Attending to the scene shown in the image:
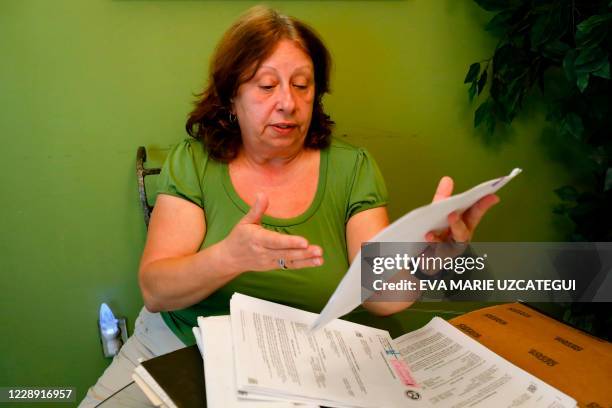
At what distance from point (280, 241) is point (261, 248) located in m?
0.05

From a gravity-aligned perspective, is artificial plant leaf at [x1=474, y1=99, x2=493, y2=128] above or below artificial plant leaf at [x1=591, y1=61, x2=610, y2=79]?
below

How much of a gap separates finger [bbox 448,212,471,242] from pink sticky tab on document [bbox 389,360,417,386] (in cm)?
22

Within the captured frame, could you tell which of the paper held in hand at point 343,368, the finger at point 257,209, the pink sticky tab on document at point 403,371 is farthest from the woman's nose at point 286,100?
the pink sticky tab on document at point 403,371

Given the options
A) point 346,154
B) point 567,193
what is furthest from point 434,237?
point 567,193

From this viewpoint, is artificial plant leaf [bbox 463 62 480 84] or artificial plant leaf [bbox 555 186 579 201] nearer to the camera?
artificial plant leaf [bbox 463 62 480 84]

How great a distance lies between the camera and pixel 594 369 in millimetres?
814

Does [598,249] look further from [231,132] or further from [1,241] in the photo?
[1,241]

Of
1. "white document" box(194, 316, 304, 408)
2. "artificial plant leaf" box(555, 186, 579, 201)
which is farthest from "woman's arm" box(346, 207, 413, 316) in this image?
"artificial plant leaf" box(555, 186, 579, 201)

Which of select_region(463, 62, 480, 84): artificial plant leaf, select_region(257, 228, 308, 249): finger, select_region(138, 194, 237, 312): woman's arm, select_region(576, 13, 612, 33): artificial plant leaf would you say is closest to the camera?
select_region(257, 228, 308, 249): finger

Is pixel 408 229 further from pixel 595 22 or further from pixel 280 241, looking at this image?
pixel 595 22

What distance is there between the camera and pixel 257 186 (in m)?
1.20

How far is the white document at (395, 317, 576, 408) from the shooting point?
0.72 metres

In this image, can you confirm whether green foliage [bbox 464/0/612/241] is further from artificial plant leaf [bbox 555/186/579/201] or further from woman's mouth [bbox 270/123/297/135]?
woman's mouth [bbox 270/123/297/135]

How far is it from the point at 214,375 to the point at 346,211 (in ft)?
2.02
